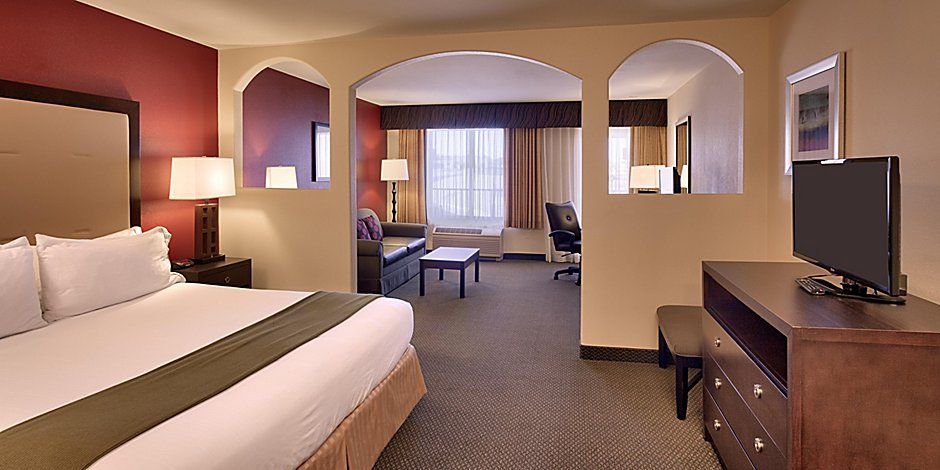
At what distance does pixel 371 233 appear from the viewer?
6176 mm

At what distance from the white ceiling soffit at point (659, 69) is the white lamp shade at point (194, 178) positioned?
3108mm

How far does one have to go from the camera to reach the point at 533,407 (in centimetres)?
287

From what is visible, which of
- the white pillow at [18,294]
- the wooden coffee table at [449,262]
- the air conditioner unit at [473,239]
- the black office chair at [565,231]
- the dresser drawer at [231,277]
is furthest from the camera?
the air conditioner unit at [473,239]

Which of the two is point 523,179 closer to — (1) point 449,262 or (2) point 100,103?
(1) point 449,262

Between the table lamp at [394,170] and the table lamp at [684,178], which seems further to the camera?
the table lamp at [394,170]

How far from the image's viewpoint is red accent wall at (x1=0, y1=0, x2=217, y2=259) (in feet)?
9.57

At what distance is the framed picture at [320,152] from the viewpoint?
20.2 feet

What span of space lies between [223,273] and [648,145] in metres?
5.74

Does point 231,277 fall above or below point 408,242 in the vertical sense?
below

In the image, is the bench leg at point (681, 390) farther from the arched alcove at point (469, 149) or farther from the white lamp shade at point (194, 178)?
the arched alcove at point (469, 149)

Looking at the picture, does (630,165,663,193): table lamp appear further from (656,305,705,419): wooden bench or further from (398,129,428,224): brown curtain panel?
(398,129,428,224): brown curtain panel

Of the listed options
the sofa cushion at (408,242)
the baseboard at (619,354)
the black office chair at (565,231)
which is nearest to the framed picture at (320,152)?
the sofa cushion at (408,242)

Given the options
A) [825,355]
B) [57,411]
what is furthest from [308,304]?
Result: [825,355]

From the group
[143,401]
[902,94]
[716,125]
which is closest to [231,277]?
[143,401]
